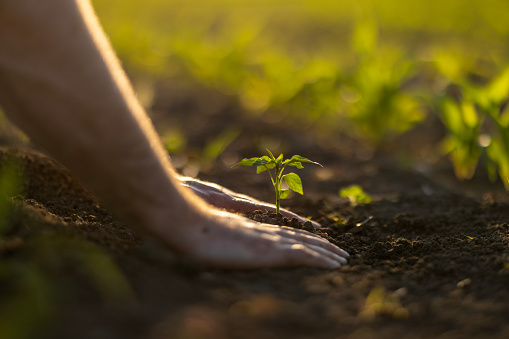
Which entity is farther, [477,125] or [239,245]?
[477,125]

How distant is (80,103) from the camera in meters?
1.20

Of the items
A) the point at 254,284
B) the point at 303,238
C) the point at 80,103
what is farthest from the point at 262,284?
the point at 80,103

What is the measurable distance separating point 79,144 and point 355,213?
1287mm

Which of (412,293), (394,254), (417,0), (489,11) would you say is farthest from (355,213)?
(417,0)

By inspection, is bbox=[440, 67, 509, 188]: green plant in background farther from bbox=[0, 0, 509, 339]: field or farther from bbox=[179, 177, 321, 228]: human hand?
bbox=[179, 177, 321, 228]: human hand

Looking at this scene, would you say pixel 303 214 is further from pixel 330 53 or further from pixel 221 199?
pixel 330 53

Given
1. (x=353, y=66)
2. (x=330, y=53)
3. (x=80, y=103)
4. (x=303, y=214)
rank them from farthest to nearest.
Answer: (x=330, y=53)
(x=353, y=66)
(x=303, y=214)
(x=80, y=103)

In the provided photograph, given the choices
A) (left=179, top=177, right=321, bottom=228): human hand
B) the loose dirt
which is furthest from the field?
(left=179, top=177, right=321, bottom=228): human hand

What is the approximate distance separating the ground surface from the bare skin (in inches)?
2.7

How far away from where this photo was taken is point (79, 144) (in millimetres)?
1226

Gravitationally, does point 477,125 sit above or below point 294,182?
above

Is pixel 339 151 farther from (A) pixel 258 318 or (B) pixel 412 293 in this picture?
(A) pixel 258 318

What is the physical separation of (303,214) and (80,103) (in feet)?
4.06

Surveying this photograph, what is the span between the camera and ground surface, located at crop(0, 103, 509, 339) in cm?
108
